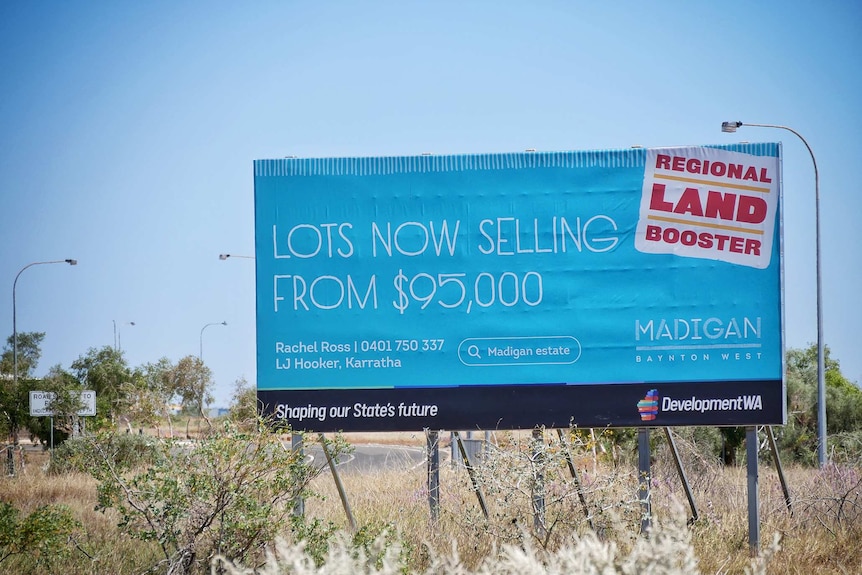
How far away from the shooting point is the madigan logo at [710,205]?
10414 mm

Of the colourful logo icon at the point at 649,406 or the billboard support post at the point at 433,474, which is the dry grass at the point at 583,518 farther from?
the colourful logo icon at the point at 649,406

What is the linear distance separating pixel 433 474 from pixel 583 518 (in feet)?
6.08

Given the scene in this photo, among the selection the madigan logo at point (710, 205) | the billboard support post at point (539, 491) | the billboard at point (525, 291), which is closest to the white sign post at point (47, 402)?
the billboard at point (525, 291)

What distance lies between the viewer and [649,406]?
10.4 meters

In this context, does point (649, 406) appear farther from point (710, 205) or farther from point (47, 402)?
point (47, 402)

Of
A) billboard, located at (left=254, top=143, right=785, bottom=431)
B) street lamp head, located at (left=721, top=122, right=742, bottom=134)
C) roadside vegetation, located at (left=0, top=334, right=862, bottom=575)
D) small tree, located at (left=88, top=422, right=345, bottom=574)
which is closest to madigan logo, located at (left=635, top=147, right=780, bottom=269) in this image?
billboard, located at (left=254, top=143, right=785, bottom=431)

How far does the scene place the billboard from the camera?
408 inches

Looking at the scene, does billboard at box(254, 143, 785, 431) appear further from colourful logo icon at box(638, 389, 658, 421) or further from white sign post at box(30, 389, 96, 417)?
white sign post at box(30, 389, 96, 417)

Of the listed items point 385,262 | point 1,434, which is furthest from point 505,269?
point 1,434

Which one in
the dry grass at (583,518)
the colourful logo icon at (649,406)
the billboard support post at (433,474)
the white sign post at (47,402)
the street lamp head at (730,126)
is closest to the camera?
the dry grass at (583,518)

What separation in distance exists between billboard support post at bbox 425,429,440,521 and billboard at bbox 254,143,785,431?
0.19 meters

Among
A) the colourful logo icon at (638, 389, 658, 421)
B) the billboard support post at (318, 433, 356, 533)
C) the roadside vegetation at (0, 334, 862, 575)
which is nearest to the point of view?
the roadside vegetation at (0, 334, 862, 575)

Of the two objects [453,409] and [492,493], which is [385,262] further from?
[492,493]

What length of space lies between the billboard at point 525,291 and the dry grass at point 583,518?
86 centimetres
